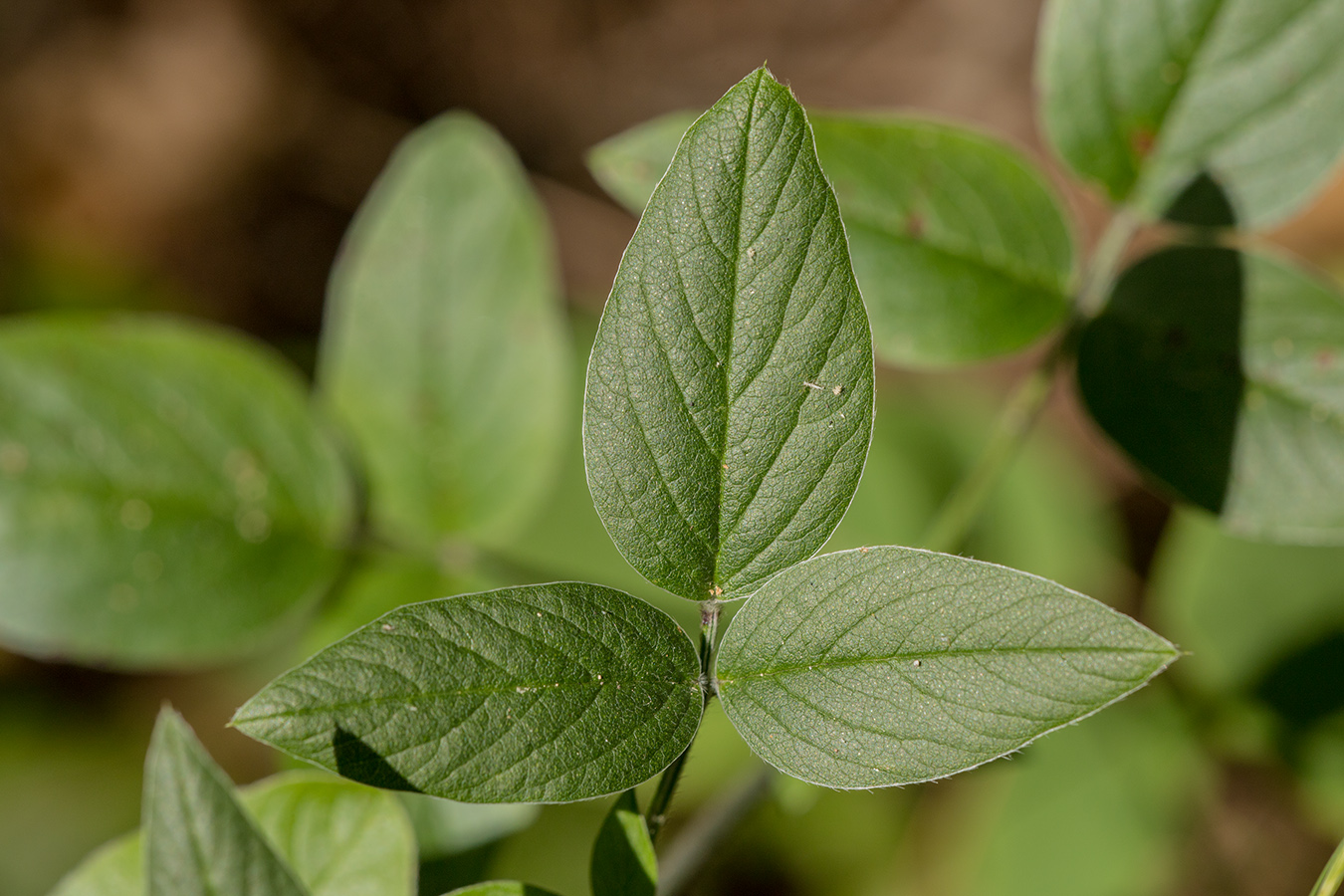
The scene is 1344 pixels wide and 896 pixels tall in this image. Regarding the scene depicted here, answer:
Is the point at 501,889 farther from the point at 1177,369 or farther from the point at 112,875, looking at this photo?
the point at 1177,369

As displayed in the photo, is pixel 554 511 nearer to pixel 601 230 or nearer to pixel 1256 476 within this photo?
pixel 601 230

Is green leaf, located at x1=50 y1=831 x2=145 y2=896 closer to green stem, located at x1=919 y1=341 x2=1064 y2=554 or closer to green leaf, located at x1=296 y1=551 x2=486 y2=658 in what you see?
green leaf, located at x1=296 y1=551 x2=486 y2=658

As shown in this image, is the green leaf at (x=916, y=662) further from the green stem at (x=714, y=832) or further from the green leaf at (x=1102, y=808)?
the green leaf at (x=1102, y=808)

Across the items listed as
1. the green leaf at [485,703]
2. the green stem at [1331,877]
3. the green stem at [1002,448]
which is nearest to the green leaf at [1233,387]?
the green stem at [1002,448]

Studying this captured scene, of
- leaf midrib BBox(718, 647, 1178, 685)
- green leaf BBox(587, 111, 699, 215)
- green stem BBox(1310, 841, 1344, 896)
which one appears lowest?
green stem BBox(1310, 841, 1344, 896)

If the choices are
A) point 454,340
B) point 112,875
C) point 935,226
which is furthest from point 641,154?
point 112,875

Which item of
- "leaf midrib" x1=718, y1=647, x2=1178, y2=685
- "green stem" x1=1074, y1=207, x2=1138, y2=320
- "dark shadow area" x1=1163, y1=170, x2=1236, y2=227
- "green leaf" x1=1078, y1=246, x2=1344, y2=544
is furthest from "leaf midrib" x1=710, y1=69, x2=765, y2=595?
"dark shadow area" x1=1163, y1=170, x2=1236, y2=227
